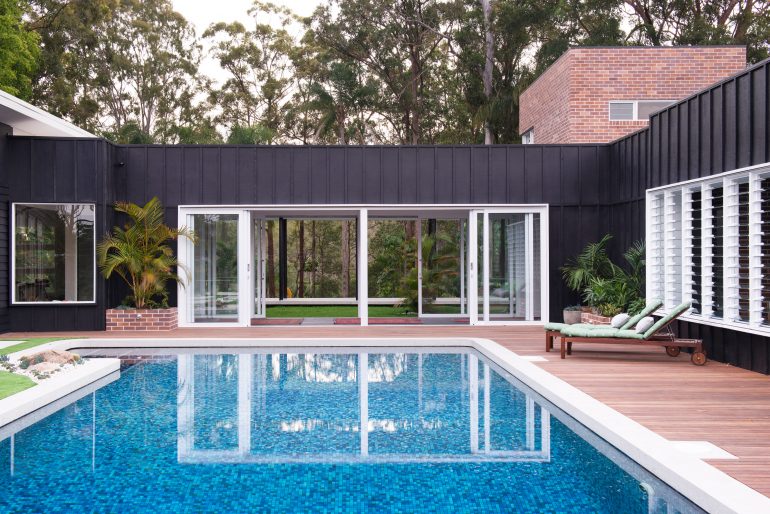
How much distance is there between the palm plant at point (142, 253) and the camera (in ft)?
41.3

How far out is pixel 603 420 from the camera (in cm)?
558

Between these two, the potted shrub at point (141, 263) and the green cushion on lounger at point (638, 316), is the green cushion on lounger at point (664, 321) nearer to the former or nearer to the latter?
the green cushion on lounger at point (638, 316)

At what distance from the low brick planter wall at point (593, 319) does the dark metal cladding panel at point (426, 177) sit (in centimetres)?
356

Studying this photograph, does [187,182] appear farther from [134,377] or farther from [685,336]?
[685,336]

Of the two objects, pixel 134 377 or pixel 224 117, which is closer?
pixel 134 377

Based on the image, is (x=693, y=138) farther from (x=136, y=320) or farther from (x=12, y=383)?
(x=136, y=320)

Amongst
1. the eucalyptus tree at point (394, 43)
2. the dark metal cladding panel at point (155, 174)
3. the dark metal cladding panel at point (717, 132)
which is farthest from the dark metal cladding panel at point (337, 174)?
the eucalyptus tree at point (394, 43)

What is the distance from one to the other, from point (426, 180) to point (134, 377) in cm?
708

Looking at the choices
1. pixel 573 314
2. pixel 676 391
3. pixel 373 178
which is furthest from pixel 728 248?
pixel 373 178

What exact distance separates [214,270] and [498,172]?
589 cm

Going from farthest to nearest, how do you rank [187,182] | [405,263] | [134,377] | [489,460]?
[405,263], [187,182], [134,377], [489,460]

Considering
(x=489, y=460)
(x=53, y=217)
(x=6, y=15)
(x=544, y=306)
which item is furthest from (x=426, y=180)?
(x=6, y=15)

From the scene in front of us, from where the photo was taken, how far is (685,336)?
1004 cm

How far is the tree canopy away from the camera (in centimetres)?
2425
